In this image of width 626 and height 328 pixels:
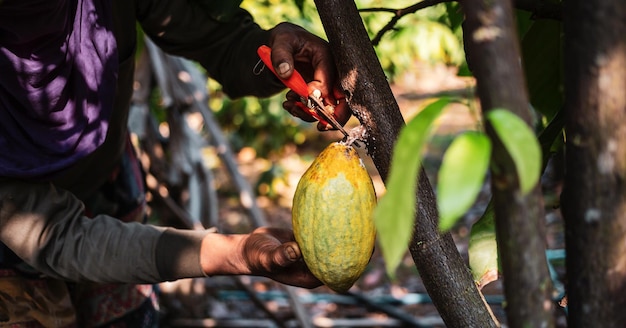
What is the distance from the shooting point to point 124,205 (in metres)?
1.85

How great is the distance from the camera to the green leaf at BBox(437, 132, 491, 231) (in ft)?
1.79

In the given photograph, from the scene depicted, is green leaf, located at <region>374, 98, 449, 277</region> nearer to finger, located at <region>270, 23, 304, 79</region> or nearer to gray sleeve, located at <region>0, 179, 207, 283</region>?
finger, located at <region>270, 23, 304, 79</region>

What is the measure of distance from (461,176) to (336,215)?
524mm

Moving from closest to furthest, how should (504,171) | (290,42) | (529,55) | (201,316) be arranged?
(504,171), (290,42), (529,55), (201,316)

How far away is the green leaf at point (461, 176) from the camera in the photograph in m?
0.54

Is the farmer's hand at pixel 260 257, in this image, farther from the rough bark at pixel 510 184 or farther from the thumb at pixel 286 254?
the rough bark at pixel 510 184

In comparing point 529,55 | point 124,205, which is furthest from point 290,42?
point 124,205

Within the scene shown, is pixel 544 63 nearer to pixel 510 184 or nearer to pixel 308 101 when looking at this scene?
pixel 308 101

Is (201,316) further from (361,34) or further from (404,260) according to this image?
(361,34)

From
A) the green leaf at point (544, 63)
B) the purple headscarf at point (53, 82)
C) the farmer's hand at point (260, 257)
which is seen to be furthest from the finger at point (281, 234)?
the green leaf at point (544, 63)

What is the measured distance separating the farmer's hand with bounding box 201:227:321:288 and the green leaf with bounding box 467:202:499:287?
258mm

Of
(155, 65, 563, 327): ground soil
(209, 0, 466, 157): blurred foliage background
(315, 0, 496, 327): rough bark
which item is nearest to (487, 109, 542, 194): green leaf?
(315, 0, 496, 327): rough bark

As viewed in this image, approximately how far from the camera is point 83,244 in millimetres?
1385

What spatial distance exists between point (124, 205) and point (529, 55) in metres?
1.02
